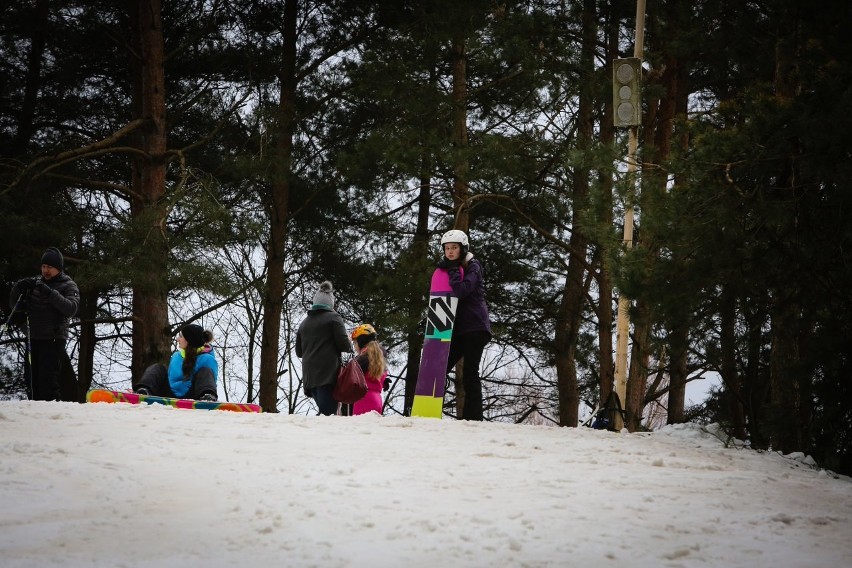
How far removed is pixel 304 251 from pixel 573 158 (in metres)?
11.5

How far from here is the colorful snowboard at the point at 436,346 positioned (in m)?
8.93

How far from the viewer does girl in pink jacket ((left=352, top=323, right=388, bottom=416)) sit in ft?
32.0

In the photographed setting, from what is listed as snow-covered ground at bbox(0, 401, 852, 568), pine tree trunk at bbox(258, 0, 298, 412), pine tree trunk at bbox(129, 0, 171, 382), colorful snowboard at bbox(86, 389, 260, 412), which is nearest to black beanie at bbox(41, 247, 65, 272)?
colorful snowboard at bbox(86, 389, 260, 412)

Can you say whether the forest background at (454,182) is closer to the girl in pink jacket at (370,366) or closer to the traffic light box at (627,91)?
the traffic light box at (627,91)


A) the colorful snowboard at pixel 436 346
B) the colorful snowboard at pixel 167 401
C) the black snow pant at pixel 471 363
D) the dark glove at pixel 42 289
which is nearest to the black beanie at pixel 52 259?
the dark glove at pixel 42 289

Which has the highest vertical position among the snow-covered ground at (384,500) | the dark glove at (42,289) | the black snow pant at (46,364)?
the dark glove at (42,289)

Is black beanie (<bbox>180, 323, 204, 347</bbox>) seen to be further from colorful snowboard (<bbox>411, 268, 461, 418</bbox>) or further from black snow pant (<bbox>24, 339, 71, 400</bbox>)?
colorful snowboard (<bbox>411, 268, 461, 418</bbox>)

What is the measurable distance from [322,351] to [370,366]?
512mm

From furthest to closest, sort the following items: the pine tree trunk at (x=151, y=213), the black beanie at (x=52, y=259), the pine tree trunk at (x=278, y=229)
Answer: the pine tree trunk at (x=278, y=229), the pine tree trunk at (x=151, y=213), the black beanie at (x=52, y=259)

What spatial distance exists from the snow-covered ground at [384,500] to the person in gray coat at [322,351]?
9.09 ft

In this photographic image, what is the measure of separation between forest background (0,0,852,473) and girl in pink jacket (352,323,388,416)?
2489 millimetres

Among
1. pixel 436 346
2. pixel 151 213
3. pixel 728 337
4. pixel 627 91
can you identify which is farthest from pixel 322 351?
pixel 151 213

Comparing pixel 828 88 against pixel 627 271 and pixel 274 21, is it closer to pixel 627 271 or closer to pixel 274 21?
pixel 627 271

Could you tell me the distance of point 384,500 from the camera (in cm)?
462
